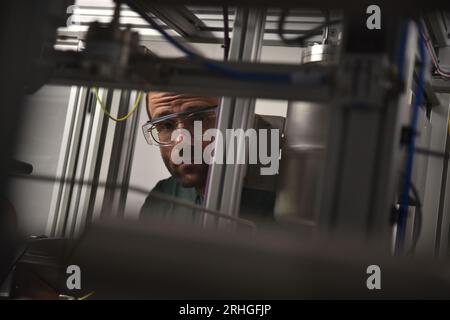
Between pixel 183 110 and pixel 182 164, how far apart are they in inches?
8.7

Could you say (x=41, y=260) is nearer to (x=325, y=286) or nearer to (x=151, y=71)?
(x=151, y=71)

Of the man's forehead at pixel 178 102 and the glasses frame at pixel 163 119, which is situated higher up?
the man's forehead at pixel 178 102

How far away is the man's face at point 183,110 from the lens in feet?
5.48

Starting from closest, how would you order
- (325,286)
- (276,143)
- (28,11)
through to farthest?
(325,286), (28,11), (276,143)

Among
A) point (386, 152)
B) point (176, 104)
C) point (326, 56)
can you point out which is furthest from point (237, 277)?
point (176, 104)

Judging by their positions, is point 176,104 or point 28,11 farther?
point 176,104

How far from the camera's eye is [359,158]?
55 centimetres

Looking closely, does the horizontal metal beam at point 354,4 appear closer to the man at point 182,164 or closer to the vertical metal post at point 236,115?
the vertical metal post at point 236,115

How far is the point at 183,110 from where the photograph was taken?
66.4 inches

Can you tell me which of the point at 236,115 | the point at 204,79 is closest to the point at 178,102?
the point at 236,115

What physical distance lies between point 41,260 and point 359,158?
0.87 meters

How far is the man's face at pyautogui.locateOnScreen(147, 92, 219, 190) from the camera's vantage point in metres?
1.67

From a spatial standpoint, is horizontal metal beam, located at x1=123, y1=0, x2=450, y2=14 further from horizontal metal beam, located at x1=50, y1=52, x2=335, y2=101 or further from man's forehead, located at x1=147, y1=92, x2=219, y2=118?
man's forehead, located at x1=147, y1=92, x2=219, y2=118

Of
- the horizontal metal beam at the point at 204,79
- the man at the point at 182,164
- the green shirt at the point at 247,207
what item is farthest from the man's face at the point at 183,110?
the horizontal metal beam at the point at 204,79
